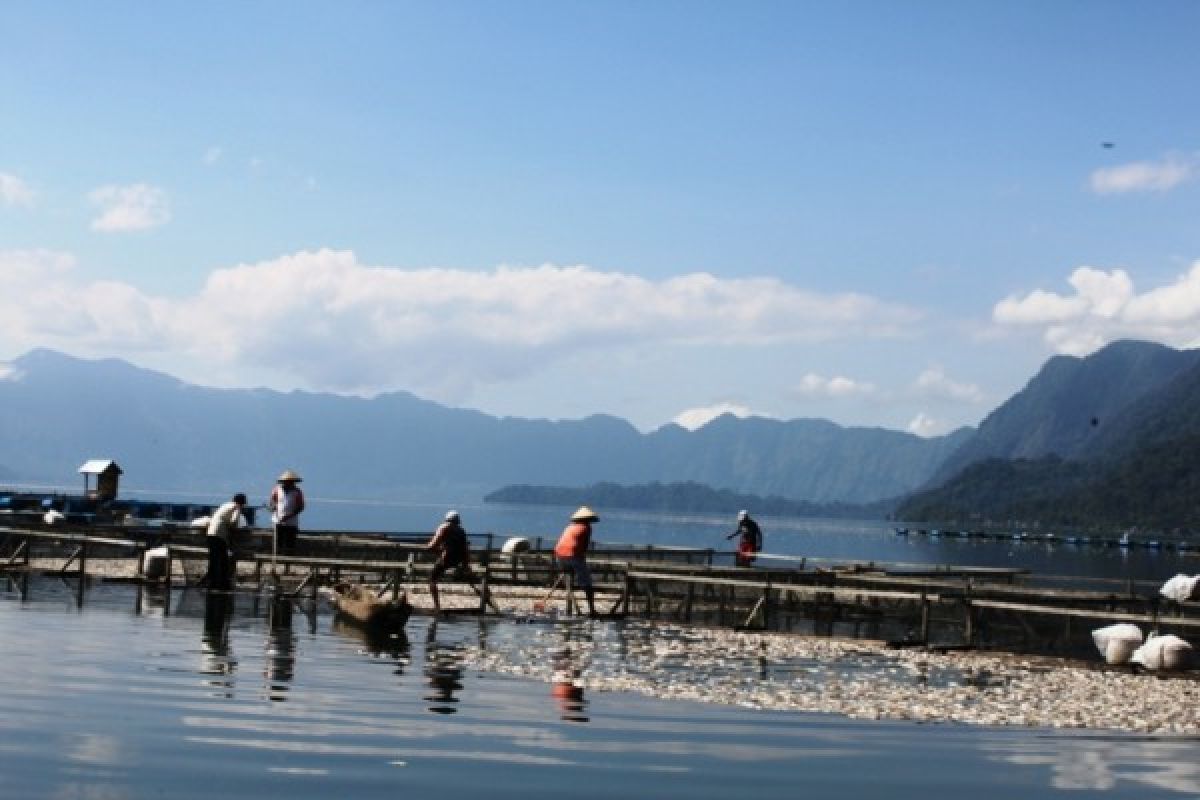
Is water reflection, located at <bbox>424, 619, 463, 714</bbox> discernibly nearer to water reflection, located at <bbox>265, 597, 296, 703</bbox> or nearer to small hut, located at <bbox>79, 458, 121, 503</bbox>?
water reflection, located at <bbox>265, 597, 296, 703</bbox>

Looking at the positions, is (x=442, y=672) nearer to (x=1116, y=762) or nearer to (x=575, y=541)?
(x=1116, y=762)

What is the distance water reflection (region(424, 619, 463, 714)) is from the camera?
17500 mm

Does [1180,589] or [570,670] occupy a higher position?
[1180,589]

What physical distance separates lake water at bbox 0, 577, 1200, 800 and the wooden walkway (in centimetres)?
1141

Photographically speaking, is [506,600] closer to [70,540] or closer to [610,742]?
[70,540]

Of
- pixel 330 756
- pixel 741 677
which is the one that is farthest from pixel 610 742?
pixel 741 677

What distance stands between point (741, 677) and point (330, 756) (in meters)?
9.98

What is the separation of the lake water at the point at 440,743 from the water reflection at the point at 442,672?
0.07 m

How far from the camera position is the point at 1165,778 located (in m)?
14.4

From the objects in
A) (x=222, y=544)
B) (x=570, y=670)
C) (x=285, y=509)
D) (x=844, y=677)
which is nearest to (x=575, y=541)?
(x=285, y=509)

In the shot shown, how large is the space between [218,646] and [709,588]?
72.3ft

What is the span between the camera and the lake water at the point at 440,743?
12312mm

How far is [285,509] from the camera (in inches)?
1395

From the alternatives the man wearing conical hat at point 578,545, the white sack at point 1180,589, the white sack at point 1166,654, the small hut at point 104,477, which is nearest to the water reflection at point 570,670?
the man wearing conical hat at point 578,545
